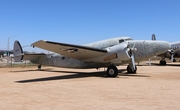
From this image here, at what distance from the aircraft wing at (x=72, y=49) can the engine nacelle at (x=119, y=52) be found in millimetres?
522

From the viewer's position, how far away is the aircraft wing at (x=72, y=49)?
11.5 meters

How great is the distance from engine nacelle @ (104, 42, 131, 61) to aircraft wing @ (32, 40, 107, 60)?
0.52 m

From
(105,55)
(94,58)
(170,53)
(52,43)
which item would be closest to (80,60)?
(94,58)

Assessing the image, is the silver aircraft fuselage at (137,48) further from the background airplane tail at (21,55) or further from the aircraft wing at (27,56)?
the background airplane tail at (21,55)

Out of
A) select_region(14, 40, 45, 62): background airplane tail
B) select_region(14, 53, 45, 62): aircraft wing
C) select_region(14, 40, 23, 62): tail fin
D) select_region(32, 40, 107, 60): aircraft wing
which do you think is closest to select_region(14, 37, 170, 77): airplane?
select_region(32, 40, 107, 60): aircraft wing

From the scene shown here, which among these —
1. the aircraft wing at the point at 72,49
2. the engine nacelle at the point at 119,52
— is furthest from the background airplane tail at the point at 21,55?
the engine nacelle at the point at 119,52

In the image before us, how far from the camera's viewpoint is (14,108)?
524cm

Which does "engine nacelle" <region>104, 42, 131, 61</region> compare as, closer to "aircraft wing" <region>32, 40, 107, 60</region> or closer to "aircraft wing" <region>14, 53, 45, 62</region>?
"aircraft wing" <region>32, 40, 107, 60</region>

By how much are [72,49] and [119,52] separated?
3333mm

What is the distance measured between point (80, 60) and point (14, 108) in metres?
10.3

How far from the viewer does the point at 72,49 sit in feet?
42.2

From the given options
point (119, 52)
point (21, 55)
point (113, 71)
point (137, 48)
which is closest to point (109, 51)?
point (119, 52)

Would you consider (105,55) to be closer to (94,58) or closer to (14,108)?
(94,58)

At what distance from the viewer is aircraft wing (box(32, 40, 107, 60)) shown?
1153 cm
